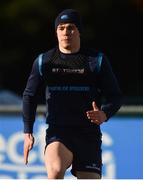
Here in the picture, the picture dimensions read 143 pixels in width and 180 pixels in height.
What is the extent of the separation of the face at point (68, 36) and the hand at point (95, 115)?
52cm

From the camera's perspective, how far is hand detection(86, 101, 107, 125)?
24.2ft

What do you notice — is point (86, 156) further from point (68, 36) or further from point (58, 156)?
point (68, 36)

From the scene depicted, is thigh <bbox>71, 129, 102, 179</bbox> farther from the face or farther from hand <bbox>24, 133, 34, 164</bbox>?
the face

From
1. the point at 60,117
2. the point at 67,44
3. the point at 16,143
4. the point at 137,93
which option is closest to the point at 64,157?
the point at 60,117

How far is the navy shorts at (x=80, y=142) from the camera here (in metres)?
7.64

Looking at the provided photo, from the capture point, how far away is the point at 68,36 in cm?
758

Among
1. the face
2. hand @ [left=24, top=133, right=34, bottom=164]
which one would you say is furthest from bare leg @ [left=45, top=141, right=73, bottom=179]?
the face

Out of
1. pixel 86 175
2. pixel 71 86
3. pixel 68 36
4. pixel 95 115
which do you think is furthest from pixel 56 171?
pixel 68 36

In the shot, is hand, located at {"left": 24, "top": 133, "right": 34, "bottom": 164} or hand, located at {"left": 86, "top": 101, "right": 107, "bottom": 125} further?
hand, located at {"left": 24, "top": 133, "right": 34, "bottom": 164}

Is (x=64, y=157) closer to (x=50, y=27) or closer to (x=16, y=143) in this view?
(x=16, y=143)

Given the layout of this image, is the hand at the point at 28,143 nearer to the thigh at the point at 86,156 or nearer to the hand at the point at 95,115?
the thigh at the point at 86,156

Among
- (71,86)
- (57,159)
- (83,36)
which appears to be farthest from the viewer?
(83,36)

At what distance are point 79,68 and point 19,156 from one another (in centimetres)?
306

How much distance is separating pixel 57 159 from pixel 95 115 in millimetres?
473
